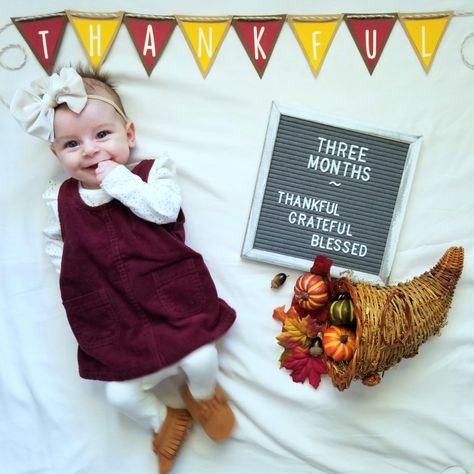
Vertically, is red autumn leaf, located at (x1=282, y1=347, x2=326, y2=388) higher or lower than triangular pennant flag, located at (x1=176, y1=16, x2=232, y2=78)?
lower

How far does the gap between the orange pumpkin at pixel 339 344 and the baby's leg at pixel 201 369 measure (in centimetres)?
26

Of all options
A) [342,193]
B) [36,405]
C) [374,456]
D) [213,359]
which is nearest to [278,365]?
[213,359]

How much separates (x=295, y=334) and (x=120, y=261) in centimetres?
44

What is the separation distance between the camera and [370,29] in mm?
1341

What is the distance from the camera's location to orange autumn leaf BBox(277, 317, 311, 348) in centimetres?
129

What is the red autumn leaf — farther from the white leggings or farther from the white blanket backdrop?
the white leggings

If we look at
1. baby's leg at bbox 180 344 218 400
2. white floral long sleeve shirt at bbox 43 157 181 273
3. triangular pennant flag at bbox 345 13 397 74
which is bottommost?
baby's leg at bbox 180 344 218 400

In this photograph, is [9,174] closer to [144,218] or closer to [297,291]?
[144,218]

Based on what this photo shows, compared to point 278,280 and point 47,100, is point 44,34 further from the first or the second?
point 278,280

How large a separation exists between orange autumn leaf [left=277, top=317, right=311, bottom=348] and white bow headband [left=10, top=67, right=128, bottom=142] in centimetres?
67

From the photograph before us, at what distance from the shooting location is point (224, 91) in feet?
4.47

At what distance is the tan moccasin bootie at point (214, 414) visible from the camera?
131 cm

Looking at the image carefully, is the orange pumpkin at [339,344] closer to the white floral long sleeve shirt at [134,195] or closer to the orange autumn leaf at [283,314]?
the orange autumn leaf at [283,314]

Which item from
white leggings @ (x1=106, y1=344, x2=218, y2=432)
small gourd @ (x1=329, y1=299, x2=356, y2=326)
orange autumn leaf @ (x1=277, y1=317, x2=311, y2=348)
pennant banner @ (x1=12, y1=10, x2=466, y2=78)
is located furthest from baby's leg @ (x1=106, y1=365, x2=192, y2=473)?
pennant banner @ (x1=12, y1=10, x2=466, y2=78)
